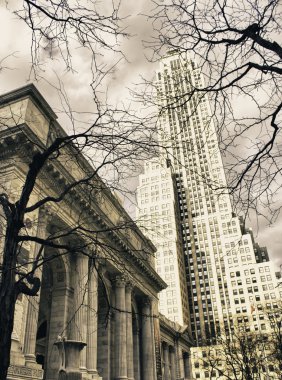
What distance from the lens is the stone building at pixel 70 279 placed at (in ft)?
44.3

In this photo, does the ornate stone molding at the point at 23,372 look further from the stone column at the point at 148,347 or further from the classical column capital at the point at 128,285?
the stone column at the point at 148,347

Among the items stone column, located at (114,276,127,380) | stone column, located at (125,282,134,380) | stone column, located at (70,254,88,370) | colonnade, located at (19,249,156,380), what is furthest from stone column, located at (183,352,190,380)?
stone column, located at (70,254,88,370)

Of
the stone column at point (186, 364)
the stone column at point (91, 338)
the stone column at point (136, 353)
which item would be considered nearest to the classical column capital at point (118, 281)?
the stone column at point (91, 338)

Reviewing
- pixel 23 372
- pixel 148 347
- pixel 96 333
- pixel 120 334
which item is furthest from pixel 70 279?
pixel 148 347

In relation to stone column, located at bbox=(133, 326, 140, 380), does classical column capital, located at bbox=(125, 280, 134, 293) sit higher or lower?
higher

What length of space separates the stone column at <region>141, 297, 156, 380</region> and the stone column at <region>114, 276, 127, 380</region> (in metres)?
5.28

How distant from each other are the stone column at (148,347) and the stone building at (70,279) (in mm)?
96

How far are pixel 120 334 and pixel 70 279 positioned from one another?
8.07m

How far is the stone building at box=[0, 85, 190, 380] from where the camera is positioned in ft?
44.3

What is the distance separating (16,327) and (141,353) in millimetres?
25714

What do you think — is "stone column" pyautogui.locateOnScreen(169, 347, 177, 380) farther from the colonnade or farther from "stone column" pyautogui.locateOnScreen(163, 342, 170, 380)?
the colonnade

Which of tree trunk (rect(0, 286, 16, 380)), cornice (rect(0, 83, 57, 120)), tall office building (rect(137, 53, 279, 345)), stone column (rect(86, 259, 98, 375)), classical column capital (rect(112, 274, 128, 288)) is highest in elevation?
tall office building (rect(137, 53, 279, 345))

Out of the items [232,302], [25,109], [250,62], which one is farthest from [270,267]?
[250,62]

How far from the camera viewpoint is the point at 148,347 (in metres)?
38.8
